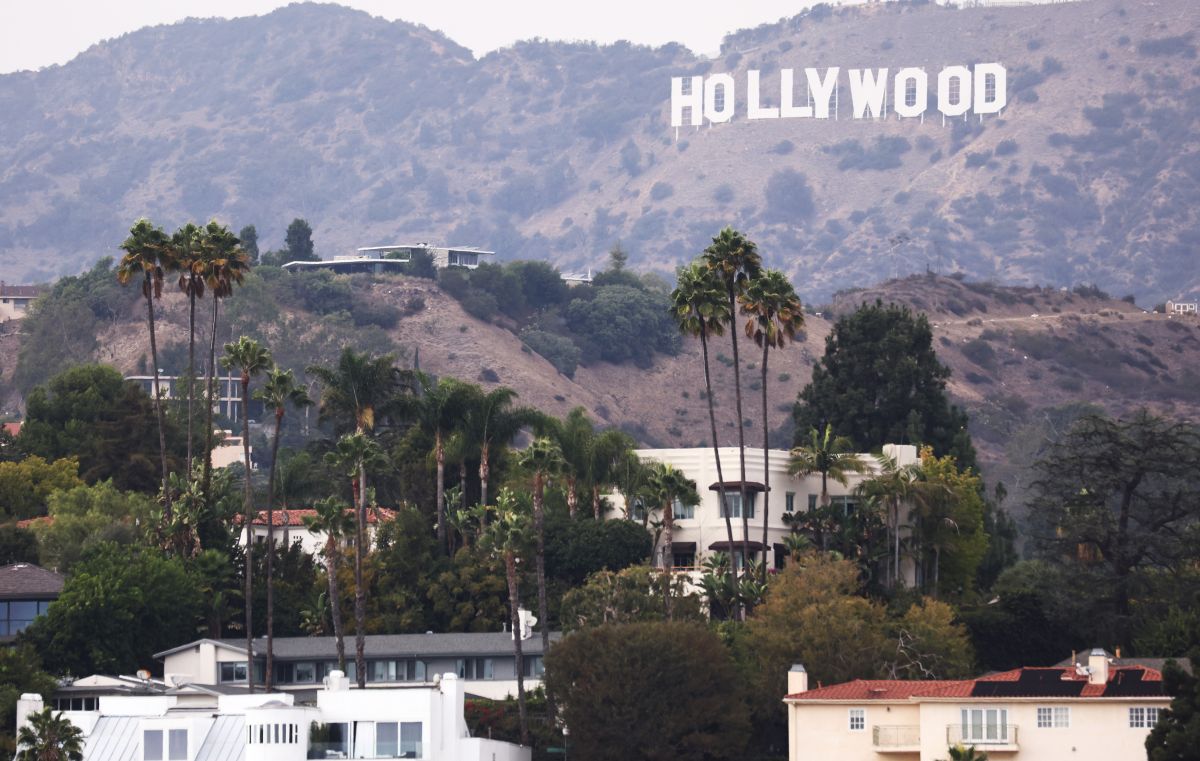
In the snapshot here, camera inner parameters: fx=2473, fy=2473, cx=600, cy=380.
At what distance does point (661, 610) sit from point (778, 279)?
19.0 metres

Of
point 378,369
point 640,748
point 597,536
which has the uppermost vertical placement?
point 378,369

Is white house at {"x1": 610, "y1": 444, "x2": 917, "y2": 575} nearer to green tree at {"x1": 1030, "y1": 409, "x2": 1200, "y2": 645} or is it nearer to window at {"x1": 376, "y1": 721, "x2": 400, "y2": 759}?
green tree at {"x1": 1030, "y1": 409, "x2": 1200, "y2": 645}

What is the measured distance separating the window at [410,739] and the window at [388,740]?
18 cm

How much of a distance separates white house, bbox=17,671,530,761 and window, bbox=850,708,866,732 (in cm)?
1371

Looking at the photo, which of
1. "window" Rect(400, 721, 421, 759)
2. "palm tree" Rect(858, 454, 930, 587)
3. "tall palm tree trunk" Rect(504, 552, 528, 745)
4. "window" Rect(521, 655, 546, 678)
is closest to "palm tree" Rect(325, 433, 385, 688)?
"tall palm tree trunk" Rect(504, 552, 528, 745)

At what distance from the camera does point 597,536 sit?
378ft

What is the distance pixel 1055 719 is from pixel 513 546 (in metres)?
24.4

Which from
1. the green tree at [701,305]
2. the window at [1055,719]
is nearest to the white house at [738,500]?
the green tree at [701,305]

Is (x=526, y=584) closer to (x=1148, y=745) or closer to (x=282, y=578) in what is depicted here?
(x=282, y=578)

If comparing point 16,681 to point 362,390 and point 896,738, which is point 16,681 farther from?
point 896,738

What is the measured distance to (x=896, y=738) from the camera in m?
86.8

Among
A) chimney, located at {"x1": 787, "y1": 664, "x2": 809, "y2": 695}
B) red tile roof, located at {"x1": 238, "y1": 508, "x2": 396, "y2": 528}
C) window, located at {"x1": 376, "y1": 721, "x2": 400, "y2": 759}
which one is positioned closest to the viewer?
window, located at {"x1": 376, "y1": 721, "x2": 400, "y2": 759}

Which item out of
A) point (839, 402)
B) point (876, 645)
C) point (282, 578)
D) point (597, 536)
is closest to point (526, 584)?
point (597, 536)

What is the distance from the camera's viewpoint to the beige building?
84.1 meters
